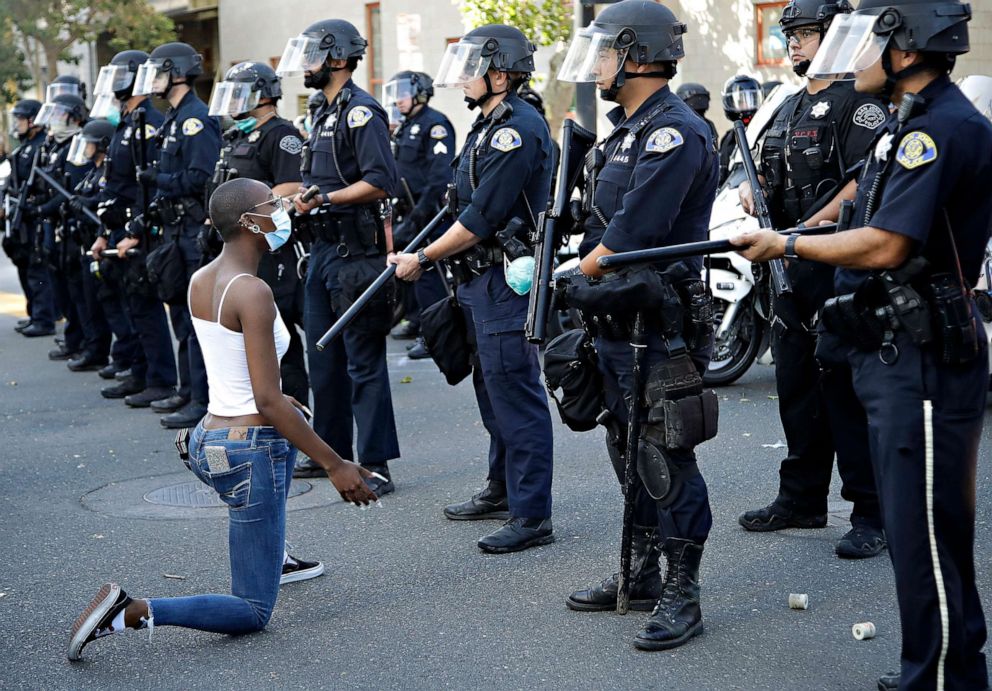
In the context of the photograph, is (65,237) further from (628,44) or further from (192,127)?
(628,44)

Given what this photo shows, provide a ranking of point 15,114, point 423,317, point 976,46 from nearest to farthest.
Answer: point 423,317 < point 15,114 < point 976,46

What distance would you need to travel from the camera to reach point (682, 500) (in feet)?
14.8

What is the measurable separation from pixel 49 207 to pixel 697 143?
26.4ft

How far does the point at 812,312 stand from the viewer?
5.50 meters

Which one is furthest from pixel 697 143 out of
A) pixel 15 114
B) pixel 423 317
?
pixel 15 114

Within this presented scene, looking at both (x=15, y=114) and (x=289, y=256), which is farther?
(x=15, y=114)

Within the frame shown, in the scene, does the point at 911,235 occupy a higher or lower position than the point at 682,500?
higher

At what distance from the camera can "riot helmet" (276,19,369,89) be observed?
6816 millimetres

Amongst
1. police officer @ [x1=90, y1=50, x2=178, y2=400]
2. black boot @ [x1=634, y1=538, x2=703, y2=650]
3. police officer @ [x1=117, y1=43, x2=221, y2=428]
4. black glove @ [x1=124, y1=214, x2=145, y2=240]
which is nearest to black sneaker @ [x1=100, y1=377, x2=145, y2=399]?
police officer @ [x1=90, y1=50, x2=178, y2=400]

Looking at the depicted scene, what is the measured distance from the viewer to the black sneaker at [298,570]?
523cm

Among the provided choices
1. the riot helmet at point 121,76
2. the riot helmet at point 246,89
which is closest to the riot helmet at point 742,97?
the riot helmet at point 246,89

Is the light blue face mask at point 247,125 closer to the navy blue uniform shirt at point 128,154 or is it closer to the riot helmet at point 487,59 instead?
the navy blue uniform shirt at point 128,154

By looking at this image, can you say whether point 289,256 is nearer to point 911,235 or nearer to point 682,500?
point 682,500

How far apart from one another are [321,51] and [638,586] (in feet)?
11.0
